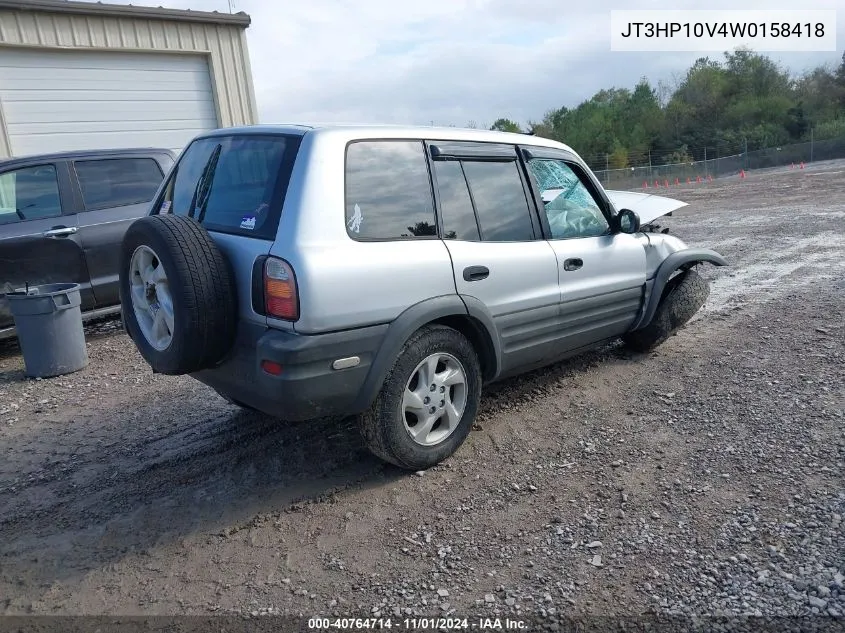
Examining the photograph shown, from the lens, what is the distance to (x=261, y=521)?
11.1 feet

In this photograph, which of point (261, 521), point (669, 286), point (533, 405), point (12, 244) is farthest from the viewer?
point (12, 244)

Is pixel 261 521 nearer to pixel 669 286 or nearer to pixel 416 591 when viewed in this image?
pixel 416 591

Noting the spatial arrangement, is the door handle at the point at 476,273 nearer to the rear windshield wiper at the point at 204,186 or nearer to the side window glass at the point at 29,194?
the rear windshield wiper at the point at 204,186

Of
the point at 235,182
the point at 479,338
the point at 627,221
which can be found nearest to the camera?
the point at 235,182

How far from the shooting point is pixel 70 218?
662cm

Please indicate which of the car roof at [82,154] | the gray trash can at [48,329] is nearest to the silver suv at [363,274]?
the gray trash can at [48,329]

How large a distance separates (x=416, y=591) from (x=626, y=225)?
3.13 meters

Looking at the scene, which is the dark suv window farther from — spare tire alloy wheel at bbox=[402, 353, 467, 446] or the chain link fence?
the chain link fence

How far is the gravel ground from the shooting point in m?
2.79

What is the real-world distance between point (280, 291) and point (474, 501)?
145 cm

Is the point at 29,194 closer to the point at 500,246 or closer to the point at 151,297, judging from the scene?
the point at 151,297

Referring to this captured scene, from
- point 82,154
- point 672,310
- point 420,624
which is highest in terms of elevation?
point 82,154

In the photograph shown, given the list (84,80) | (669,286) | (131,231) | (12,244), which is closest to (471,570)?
(131,231)

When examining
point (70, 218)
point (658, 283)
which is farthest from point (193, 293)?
point (70, 218)
